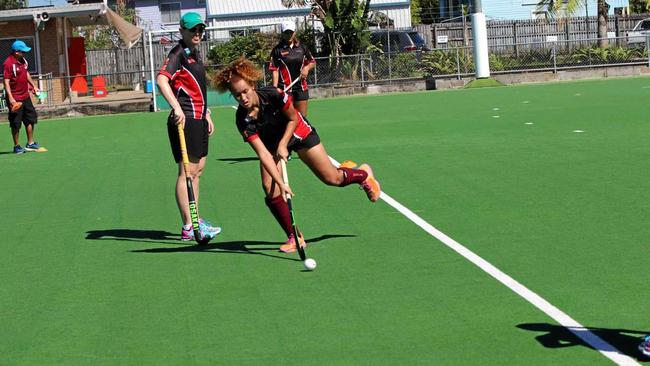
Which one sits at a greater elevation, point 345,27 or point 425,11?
point 425,11

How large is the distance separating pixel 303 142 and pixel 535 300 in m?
2.91

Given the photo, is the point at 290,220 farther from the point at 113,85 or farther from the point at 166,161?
the point at 113,85

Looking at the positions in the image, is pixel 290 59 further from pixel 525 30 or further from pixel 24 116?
pixel 525 30

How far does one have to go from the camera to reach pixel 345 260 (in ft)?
29.1

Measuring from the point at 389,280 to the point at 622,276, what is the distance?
5.32 ft

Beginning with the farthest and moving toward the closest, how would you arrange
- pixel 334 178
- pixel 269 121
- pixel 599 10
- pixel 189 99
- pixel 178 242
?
pixel 599 10, pixel 178 242, pixel 189 99, pixel 334 178, pixel 269 121

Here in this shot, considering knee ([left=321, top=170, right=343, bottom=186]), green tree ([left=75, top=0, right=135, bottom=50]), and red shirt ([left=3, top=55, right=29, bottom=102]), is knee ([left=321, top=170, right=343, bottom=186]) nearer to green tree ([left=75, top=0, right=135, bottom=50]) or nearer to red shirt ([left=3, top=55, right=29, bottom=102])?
red shirt ([left=3, top=55, right=29, bottom=102])

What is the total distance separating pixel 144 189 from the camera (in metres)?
14.2

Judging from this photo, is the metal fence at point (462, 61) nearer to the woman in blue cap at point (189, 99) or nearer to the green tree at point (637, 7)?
the green tree at point (637, 7)

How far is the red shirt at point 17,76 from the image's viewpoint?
776 inches

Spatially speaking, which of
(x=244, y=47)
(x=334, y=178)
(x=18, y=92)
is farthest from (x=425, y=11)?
(x=334, y=178)

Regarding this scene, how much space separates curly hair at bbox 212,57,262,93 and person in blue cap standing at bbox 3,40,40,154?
1159 centimetres

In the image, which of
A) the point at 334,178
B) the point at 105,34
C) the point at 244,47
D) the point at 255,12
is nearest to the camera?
the point at 334,178

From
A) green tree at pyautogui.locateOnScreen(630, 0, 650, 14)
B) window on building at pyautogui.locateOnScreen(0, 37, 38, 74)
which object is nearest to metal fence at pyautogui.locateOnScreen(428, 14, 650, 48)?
green tree at pyautogui.locateOnScreen(630, 0, 650, 14)
